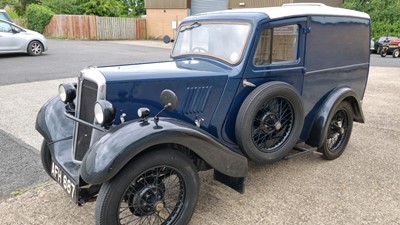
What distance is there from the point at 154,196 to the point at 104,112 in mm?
772

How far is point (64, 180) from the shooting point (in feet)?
9.17

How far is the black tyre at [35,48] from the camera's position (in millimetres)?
13617

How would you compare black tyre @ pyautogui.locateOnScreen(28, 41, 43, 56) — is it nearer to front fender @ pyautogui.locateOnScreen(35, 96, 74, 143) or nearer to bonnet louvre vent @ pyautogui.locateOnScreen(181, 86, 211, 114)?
front fender @ pyautogui.locateOnScreen(35, 96, 74, 143)

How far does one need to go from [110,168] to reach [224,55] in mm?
1681

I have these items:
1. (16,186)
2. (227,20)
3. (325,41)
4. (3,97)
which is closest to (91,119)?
(16,186)

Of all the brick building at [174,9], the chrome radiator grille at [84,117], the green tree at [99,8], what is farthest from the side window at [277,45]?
the green tree at [99,8]

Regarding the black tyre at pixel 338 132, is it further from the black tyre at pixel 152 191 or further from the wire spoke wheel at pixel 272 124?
the black tyre at pixel 152 191

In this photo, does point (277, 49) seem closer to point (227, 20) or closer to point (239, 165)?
point (227, 20)

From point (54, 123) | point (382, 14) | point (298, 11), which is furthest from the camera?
point (382, 14)

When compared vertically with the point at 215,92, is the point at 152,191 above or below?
below

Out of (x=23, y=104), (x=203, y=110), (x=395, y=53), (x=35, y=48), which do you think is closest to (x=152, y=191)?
(x=203, y=110)

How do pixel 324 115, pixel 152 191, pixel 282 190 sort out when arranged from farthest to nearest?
pixel 324 115 → pixel 282 190 → pixel 152 191

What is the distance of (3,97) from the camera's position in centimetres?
714

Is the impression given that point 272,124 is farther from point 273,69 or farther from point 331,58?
point 331,58
